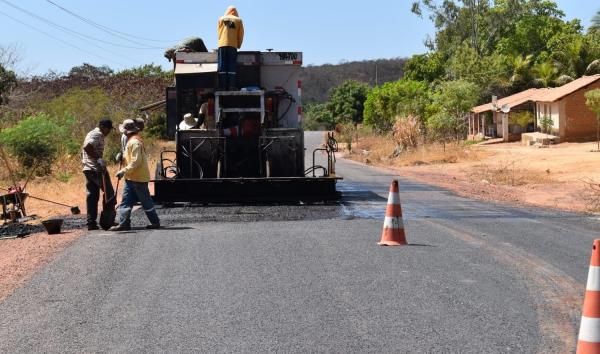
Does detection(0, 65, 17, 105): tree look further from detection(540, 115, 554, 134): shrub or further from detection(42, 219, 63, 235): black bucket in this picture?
detection(540, 115, 554, 134): shrub

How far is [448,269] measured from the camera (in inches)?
366

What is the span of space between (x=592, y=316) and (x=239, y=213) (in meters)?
10.1

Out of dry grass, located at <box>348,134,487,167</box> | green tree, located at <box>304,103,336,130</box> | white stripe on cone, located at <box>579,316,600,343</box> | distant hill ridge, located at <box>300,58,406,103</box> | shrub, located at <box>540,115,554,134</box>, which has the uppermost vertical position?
distant hill ridge, located at <box>300,58,406,103</box>

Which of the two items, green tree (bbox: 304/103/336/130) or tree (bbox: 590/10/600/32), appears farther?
green tree (bbox: 304/103/336/130)

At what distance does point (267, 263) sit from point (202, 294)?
5.48 feet

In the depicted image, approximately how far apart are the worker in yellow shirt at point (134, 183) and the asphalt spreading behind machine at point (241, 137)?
10.4 feet

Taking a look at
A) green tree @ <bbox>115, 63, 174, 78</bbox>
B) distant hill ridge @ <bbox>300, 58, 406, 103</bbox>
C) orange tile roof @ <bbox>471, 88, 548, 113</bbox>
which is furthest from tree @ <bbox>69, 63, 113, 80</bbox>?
distant hill ridge @ <bbox>300, 58, 406, 103</bbox>

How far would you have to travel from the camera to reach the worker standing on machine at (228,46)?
16.8m

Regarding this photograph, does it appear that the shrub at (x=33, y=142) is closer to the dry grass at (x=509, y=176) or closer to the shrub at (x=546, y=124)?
the dry grass at (x=509, y=176)

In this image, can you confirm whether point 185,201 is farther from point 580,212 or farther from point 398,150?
point 398,150

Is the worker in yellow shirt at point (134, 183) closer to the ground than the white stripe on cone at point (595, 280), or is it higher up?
higher up

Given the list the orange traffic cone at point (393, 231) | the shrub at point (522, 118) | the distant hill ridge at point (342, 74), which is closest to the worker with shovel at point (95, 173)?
the orange traffic cone at point (393, 231)

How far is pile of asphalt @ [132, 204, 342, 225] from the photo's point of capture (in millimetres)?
14266

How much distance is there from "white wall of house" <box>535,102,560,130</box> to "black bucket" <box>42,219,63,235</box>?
39025 mm
